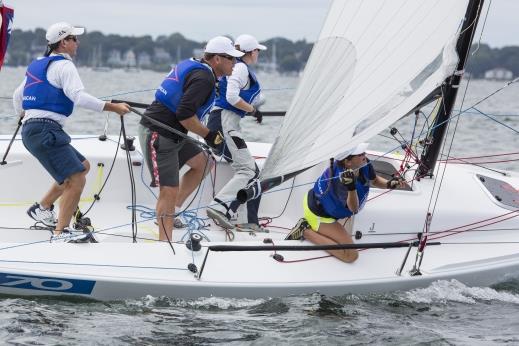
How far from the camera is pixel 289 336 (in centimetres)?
546

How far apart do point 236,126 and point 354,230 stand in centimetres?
128

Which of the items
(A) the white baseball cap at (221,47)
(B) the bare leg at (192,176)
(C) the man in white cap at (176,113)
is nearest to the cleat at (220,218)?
(B) the bare leg at (192,176)

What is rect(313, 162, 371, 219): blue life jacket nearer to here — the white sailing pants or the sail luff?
the sail luff

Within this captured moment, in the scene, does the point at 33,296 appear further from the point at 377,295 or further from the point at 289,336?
A: the point at 377,295

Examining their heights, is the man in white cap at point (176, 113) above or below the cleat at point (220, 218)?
above

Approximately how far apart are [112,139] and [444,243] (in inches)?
120

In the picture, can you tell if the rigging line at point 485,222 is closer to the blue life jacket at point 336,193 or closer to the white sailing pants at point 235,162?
the blue life jacket at point 336,193

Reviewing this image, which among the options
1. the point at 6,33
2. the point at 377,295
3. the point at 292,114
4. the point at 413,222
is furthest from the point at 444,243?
the point at 6,33

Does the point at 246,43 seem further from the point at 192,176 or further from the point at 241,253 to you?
the point at 241,253

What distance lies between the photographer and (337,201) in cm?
612

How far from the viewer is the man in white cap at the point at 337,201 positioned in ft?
19.9

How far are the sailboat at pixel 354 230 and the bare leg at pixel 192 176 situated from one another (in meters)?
0.35

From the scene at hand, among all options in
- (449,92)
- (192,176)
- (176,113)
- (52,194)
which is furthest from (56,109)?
(449,92)

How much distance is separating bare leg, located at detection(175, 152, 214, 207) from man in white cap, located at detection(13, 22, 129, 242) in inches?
38.9
